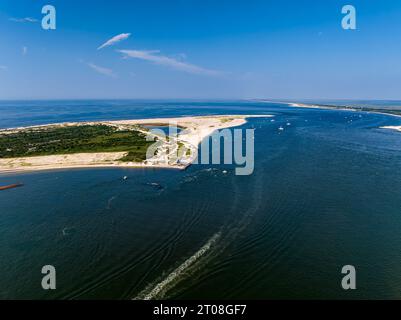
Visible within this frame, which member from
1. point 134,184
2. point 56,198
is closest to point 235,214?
point 134,184

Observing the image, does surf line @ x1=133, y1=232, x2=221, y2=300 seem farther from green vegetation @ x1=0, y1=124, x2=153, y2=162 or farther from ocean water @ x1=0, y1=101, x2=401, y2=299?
green vegetation @ x1=0, y1=124, x2=153, y2=162

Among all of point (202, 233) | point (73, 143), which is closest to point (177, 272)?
point (202, 233)

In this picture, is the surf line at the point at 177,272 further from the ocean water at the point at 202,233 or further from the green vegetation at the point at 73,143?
the green vegetation at the point at 73,143

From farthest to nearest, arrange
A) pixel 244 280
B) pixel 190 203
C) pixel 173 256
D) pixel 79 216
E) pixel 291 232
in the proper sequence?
pixel 190 203 → pixel 79 216 → pixel 291 232 → pixel 173 256 → pixel 244 280

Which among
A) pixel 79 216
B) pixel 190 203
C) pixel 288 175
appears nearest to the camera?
pixel 79 216
